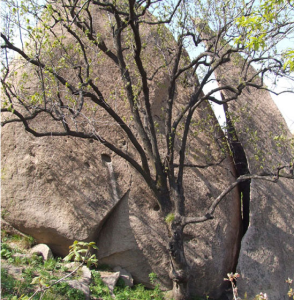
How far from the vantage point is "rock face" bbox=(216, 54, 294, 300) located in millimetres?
7719

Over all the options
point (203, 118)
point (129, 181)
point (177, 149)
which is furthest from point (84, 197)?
point (203, 118)

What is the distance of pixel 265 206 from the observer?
8.19 meters

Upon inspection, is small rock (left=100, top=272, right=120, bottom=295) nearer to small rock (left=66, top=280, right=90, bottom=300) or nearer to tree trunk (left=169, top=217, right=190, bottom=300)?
small rock (left=66, top=280, right=90, bottom=300)

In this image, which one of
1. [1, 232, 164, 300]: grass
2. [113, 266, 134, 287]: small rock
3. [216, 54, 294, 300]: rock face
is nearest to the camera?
[1, 232, 164, 300]: grass

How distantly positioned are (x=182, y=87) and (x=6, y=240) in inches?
202

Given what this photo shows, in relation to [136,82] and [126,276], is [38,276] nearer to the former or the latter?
[126,276]

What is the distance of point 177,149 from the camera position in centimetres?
829

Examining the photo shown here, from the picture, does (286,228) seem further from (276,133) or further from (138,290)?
(138,290)

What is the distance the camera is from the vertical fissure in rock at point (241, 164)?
8680 mm

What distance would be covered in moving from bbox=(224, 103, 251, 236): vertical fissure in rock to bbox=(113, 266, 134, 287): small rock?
294cm

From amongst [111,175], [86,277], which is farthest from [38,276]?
[111,175]

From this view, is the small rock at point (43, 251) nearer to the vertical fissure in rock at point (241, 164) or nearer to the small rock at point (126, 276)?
the small rock at point (126, 276)

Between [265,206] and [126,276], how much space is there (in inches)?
133

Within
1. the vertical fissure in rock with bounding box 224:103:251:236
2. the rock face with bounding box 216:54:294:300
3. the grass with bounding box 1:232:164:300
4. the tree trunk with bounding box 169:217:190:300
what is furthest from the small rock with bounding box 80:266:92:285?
the vertical fissure in rock with bounding box 224:103:251:236
